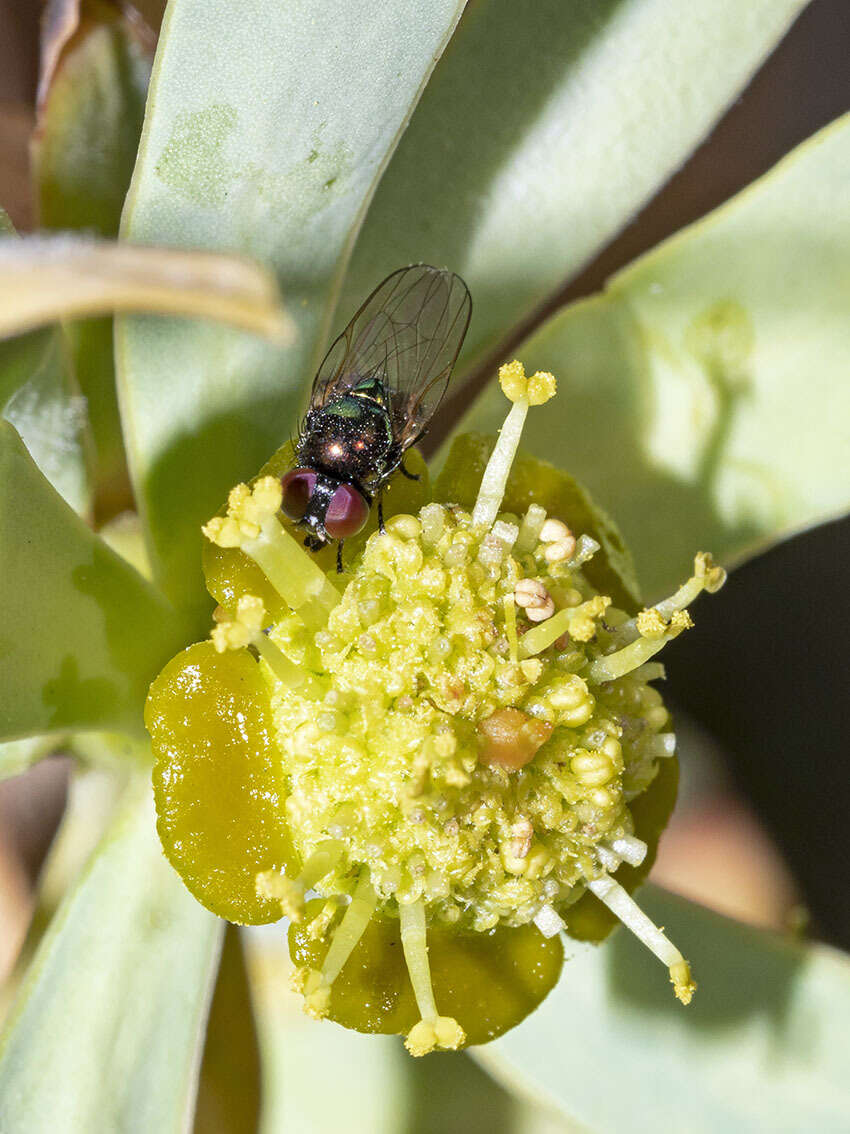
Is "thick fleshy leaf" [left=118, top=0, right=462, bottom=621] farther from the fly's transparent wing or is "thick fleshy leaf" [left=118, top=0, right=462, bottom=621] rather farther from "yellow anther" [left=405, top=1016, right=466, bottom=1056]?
"yellow anther" [left=405, top=1016, right=466, bottom=1056]

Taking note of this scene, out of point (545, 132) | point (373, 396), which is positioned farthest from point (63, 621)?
point (545, 132)

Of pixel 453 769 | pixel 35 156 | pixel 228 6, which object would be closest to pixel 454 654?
pixel 453 769

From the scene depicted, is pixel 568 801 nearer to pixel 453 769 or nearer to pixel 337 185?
pixel 453 769

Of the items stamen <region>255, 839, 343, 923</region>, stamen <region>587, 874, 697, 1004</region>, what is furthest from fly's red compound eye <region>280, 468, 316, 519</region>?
stamen <region>587, 874, 697, 1004</region>

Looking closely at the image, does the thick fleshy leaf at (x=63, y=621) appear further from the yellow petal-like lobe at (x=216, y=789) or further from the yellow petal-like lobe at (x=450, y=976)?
the yellow petal-like lobe at (x=450, y=976)

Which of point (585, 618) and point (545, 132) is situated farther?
point (545, 132)

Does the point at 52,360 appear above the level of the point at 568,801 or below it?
above

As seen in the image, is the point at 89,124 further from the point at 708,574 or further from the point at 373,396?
the point at 708,574
